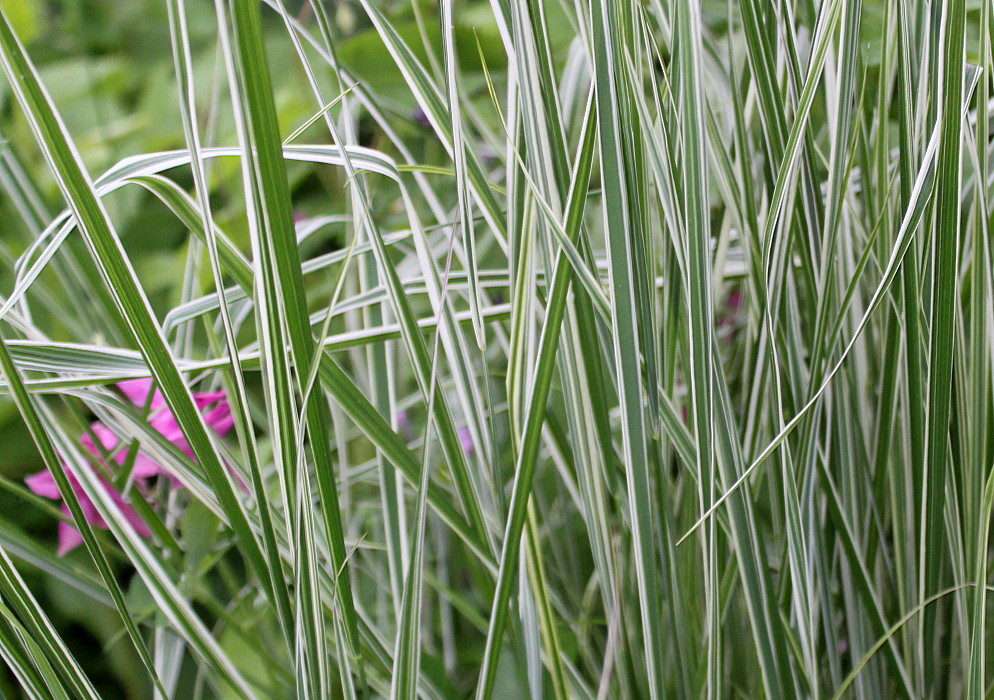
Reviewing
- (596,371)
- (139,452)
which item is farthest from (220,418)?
(596,371)

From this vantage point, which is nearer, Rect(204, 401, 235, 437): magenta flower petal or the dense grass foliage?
the dense grass foliage

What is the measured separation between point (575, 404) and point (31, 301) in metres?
0.63

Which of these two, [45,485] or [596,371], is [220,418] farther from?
[596,371]

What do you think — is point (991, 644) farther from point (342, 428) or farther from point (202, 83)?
point (202, 83)

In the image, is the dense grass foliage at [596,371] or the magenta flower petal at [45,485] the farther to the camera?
the magenta flower petal at [45,485]

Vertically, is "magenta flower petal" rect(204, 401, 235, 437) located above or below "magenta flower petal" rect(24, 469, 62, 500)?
above

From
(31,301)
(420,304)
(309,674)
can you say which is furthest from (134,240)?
(309,674)

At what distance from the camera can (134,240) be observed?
81 cm

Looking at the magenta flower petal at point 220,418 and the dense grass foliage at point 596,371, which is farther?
the magenta flower petal at point 220,418

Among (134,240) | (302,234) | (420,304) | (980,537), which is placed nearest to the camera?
(980,537)

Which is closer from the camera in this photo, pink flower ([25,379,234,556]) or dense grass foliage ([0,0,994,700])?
dense grass foliage ([0,0,994,700])

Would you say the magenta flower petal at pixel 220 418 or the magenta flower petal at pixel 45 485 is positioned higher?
the magenta flower petal at pixel 220 418

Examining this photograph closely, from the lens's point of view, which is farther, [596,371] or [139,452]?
[139,452]

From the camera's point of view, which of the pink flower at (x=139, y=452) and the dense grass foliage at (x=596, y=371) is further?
the pink flower at (x=139, y=452)
